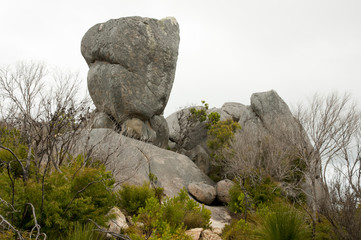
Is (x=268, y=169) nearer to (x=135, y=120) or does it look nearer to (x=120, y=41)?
(x=135, y=120)

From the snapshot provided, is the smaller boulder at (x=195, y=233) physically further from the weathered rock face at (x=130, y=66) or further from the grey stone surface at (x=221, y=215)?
the weathered rock face at (x=130, y=66)

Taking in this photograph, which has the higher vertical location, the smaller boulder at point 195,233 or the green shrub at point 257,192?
the green shrub at point 257,192

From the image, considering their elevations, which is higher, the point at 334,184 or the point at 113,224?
the point at 334,184

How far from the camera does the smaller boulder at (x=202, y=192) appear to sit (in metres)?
14.9

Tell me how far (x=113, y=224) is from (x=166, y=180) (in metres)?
8.55

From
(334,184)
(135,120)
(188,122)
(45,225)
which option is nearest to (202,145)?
(188,122)

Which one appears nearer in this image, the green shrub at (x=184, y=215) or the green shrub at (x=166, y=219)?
the green shrub at (x=166, y=219)

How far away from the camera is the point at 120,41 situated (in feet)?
59.2

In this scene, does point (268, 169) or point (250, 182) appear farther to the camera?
point (268, 169)

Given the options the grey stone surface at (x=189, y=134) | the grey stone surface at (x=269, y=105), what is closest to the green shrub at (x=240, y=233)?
the grey stone surface at (x=269, y=105)

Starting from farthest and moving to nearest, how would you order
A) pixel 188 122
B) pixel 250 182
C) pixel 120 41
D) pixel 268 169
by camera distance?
pixel 188 122
pixel 120 41
pixel 268 169
pixel 250 182

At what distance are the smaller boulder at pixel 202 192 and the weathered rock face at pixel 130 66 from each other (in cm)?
410

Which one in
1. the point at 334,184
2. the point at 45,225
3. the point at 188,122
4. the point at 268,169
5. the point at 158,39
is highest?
the point at 158,39

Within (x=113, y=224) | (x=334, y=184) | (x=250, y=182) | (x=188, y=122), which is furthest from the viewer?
(x=188, y=122)
